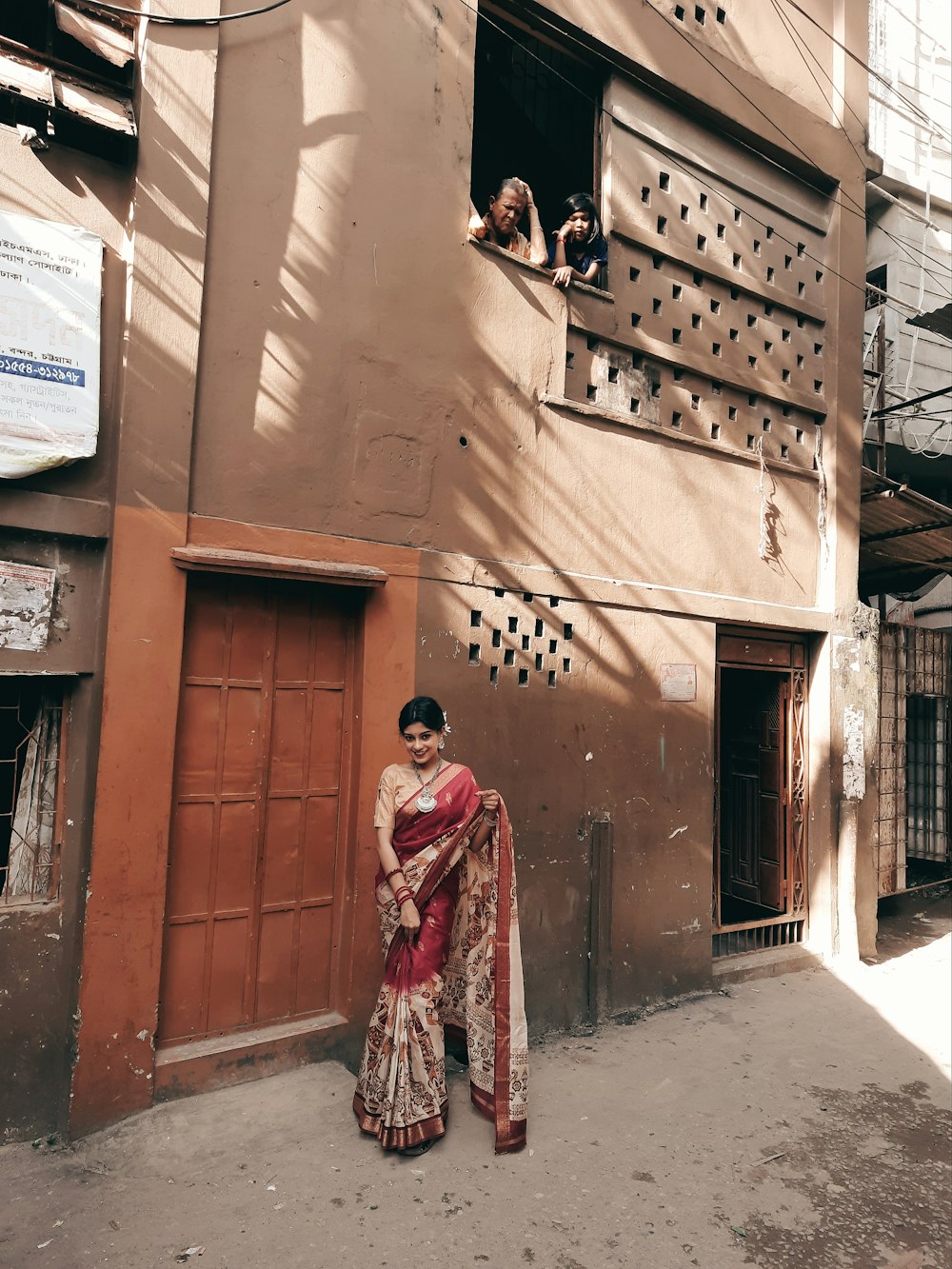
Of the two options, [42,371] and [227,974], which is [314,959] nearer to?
[227,974]

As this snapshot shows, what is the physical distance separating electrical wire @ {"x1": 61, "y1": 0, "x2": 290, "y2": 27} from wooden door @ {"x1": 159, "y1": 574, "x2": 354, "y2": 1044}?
256 cm

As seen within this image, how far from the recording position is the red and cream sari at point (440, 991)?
3516 millimetres

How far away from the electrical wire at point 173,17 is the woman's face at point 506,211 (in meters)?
1.61

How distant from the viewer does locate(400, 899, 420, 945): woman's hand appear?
351cm

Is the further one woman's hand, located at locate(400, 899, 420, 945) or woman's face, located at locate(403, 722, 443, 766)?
woman's face, located at locate(403, 722, 443, 766)

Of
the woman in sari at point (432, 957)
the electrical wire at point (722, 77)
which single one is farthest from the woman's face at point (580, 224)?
the woman in sari at point (432, 957)

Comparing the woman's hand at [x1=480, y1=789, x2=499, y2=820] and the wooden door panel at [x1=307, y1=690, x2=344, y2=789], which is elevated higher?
the wooden door panel at [x1=307, y1=690, x2=344, y2=789]

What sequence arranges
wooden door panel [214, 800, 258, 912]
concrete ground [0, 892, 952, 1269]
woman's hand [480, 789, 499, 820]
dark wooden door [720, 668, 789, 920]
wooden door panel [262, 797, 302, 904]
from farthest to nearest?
dark wooden door [720, 668, 789, 920]
wooden door panel [262, 797, 302, 904]
wooden door panel [214, 800, 258, 912]
woman's hand [480, 789, 499, 820]
concrete ground [0, 892, 952, 1269]

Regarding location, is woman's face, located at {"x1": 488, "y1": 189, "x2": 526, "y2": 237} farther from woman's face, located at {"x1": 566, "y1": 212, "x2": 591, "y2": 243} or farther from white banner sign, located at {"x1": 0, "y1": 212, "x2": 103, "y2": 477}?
white banner sign, located at {"x1": 0, "y1": 212, "x2": 103, "y2": 477}

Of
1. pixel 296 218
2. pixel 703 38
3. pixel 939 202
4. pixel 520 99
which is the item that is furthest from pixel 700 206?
Answer: pixel 939 202

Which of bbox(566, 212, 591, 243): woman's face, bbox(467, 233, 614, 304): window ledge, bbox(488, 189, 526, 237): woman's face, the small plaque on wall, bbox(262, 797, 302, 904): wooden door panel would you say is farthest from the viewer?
the small plaque on wall

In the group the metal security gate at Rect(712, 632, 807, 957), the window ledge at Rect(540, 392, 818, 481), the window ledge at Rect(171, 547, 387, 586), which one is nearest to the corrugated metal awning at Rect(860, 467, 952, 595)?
the window ledge at Rect(540, 392, 818, 481)

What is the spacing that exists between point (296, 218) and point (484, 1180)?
462 centimetres

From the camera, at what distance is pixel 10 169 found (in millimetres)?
3453
